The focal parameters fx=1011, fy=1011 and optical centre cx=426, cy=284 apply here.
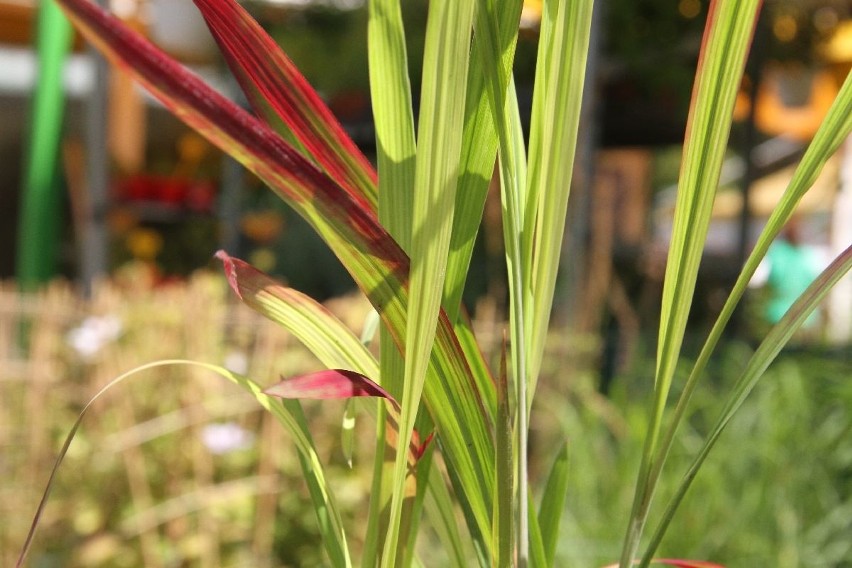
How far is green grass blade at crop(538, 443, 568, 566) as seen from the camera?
2.03 feet

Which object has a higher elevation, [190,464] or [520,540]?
[520,540]

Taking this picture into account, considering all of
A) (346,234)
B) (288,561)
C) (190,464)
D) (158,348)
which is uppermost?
(346,234)

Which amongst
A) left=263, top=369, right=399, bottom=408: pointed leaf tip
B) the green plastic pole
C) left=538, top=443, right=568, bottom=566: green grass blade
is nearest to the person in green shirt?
the green plastic pole

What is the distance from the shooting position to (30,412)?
2.07 metres

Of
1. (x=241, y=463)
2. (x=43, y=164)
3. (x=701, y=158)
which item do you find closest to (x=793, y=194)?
(x=701, y=158)

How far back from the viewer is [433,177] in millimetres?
406

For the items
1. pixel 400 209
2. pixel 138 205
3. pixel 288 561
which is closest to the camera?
pixel 400 209

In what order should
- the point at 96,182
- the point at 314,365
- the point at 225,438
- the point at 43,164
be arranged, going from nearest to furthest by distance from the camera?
the point at 225,438 → the point at 314,365 → the point at 96,182 → the point at 43,164

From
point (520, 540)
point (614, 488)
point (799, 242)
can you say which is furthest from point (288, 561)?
point (799, 242)

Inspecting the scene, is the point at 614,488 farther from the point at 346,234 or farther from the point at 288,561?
the point at 346,234

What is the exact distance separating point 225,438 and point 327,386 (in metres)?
1.50

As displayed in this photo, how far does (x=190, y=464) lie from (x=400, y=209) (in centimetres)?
158

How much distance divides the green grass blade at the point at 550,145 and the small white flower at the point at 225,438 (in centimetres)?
142

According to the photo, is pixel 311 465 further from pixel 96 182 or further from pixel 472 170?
pixel 96 182
